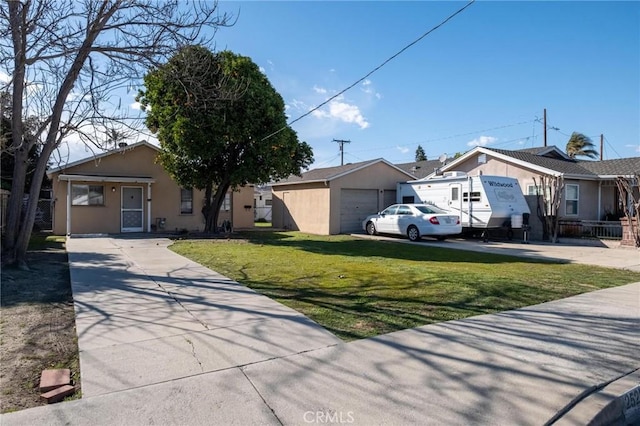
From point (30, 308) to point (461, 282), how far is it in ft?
22.6

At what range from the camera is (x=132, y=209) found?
19.7 m

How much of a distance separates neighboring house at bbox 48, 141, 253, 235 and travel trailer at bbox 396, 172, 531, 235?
1166 centimetres

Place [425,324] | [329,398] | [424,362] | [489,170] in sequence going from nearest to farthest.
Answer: [329,398], [424,362], [425,324], [489,170]

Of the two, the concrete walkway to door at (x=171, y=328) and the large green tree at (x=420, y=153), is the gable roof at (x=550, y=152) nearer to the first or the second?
the concrete walkway to door at (x=171, y=328)

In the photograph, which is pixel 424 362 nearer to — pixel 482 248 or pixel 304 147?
pixel 482 248

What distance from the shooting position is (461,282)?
7.70m

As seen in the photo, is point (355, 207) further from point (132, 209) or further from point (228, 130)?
point (132, 209)

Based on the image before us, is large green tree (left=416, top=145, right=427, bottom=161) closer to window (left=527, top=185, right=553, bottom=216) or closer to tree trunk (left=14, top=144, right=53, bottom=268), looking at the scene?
window (left=527, top=185, right=553, bottom=216)

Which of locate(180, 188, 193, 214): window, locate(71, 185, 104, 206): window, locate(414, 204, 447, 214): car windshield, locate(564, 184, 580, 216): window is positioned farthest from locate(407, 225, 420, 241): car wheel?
locate(71, 185, 104, 206): window

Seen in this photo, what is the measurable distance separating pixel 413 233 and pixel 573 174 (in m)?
7.52

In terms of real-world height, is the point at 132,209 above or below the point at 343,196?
below

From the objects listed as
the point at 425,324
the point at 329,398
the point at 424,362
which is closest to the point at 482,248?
the point at 425,324

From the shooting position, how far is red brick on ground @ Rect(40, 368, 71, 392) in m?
3.36

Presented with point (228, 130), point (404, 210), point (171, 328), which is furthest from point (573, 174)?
point (171, 328)
